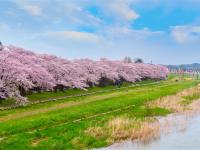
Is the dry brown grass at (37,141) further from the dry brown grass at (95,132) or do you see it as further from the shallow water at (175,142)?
the shallow water at (175,142)

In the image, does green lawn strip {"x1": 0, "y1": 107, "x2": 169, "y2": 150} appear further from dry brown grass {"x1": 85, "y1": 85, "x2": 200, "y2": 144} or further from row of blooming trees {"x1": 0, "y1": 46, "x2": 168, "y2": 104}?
row of blooming trees {"x1": 0, "y1": 46, "x2": 168, "y2": 104}

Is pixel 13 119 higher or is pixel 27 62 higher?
Result: pixel 27 62

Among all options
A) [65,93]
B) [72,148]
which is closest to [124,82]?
[65,93]

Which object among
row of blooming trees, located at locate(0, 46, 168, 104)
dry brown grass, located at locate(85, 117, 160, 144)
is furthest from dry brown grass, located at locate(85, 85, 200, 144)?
row of blooming trees, located at locate(0, 46, 168, 104)

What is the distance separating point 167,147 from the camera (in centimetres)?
3297

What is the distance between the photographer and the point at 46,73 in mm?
66000

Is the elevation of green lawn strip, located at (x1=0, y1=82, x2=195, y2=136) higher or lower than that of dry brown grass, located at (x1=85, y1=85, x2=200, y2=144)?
higher

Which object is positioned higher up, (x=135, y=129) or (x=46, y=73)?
(x=46, y=73)

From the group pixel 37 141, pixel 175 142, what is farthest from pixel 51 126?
pixel 175 142

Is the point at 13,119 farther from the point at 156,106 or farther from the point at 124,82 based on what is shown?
the point at 124,82

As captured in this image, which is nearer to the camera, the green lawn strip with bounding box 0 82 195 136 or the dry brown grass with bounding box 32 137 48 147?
the dry brown grass with bounding box 32 137 48 147

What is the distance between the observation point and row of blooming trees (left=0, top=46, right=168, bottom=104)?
52.4m

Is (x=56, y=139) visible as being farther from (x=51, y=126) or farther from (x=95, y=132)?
(x=51, y=126)

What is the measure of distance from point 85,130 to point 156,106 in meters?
24.8
